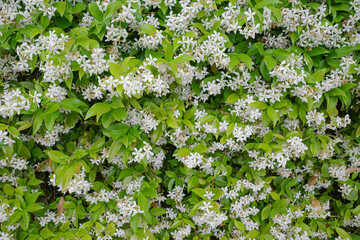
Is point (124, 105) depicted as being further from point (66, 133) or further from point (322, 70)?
point (322, 70)

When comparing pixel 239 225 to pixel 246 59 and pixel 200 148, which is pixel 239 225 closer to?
pixel 200 148

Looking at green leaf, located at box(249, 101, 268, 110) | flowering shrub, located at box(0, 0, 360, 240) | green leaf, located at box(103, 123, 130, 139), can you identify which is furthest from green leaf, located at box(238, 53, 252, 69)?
green leaf, located at box(103, 123, 130, 139)

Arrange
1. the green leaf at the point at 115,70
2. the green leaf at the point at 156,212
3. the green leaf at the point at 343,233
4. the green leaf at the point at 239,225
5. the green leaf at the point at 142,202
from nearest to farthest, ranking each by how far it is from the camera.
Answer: the green leaf at the point at 115,70 → the green leaf at the point at 142,202 → the green leaf at the point at 156,212 → the green leaf at the point at 239,225 → the green leaf at the point at 343,233

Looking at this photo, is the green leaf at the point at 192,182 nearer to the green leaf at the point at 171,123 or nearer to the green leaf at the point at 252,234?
the green leaf at the point at 171,123

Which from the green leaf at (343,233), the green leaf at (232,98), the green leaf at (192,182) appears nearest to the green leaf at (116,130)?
the green leaf at (192,182)

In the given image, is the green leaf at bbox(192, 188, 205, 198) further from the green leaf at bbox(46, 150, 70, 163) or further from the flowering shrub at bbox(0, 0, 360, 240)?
the green leaf at bbox(46, 150, 70, 163)

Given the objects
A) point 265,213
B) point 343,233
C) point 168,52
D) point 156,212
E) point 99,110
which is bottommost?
point 343,233

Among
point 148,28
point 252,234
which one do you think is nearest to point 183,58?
point 148,28

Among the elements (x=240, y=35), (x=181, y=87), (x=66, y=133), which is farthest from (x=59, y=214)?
(x=240, y=35)

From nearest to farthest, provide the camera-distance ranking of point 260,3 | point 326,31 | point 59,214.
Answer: point 260,3
point 326,31
point 59,214
